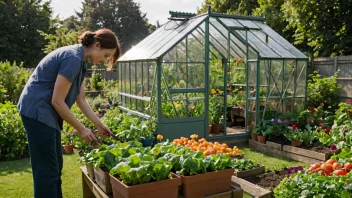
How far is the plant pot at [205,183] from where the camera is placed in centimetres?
247

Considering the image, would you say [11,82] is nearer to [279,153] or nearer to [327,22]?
[279,153]

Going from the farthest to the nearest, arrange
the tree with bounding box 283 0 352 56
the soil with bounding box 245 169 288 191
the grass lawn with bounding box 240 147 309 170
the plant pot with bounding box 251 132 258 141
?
the tree with bounding box 283 0 352 56 < the plant pot with bounding box 251 132 258 141 < the grass lawn with bounding box 240 147 309 170 < the soil with bounding box 245 169 288 191

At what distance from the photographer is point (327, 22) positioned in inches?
344

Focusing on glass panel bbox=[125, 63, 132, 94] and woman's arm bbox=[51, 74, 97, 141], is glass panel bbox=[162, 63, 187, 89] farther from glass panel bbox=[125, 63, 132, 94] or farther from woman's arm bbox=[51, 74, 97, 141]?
woman's arm bbox=[51, 74, 97, 141]

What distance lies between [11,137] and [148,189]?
4.03 m

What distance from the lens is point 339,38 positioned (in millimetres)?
8719

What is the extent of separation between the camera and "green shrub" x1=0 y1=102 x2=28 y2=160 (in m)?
5.28

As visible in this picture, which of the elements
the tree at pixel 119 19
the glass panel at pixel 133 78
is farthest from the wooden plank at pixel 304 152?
the tree at pixel 119 19

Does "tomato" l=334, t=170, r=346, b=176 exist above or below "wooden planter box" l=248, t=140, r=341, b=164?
above

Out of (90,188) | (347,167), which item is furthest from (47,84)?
(347,167)

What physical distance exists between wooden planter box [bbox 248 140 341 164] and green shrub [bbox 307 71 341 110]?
2.14 metres

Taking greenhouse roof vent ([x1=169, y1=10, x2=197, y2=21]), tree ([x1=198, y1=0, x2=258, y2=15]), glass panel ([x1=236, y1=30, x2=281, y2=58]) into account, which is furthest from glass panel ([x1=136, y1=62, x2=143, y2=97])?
tree ([x1=198, y1=0, x2=258, y2=15])

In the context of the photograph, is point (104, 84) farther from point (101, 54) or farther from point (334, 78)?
point (101, 54)

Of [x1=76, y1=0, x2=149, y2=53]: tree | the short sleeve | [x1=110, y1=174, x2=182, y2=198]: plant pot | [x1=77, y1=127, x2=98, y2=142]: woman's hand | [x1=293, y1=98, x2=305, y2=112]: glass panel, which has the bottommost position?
[x1=110, y1=174, x2=182, y2=198]: plant pot
